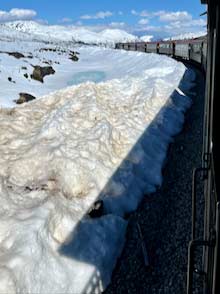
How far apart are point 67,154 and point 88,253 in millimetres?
3529

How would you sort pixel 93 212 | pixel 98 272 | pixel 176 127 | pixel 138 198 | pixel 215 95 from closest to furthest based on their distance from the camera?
1. pixel 215 95
2. pixel 98 272
3. pixel 93 212
4. pixel 138 198
5. pixel 176 127

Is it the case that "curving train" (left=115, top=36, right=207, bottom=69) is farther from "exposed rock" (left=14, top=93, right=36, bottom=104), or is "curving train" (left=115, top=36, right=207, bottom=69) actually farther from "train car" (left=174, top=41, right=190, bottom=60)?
"exposed rock" (left=14, top=93, right=36, bottom=104)

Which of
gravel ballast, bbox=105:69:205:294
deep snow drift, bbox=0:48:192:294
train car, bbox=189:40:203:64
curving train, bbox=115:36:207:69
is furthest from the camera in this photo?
train car, bbox=189:40:203:64

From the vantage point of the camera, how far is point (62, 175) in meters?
10.0

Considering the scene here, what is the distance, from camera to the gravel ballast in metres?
7.10

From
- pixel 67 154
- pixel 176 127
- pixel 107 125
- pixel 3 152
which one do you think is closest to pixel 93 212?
pixel 67 154

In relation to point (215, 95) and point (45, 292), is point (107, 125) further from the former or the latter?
point (215, 95)

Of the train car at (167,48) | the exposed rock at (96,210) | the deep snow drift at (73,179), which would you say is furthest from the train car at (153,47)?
the exposed rock at (96,210)

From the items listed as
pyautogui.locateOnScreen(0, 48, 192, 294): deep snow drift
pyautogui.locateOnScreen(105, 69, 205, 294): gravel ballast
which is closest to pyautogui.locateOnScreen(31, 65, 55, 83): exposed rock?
pyautogui.locateOnScreen(0, 48, 192, 294): deep snow drift

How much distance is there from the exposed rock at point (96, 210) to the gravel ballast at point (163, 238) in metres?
0.66

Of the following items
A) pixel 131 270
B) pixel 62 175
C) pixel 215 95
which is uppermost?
pixel 215 95

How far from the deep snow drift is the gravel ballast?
26 centimetres

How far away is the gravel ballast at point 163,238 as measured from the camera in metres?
7.10

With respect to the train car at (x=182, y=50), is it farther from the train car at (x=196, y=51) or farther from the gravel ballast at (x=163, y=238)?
the gravel ballast at (x=163, y=238)
